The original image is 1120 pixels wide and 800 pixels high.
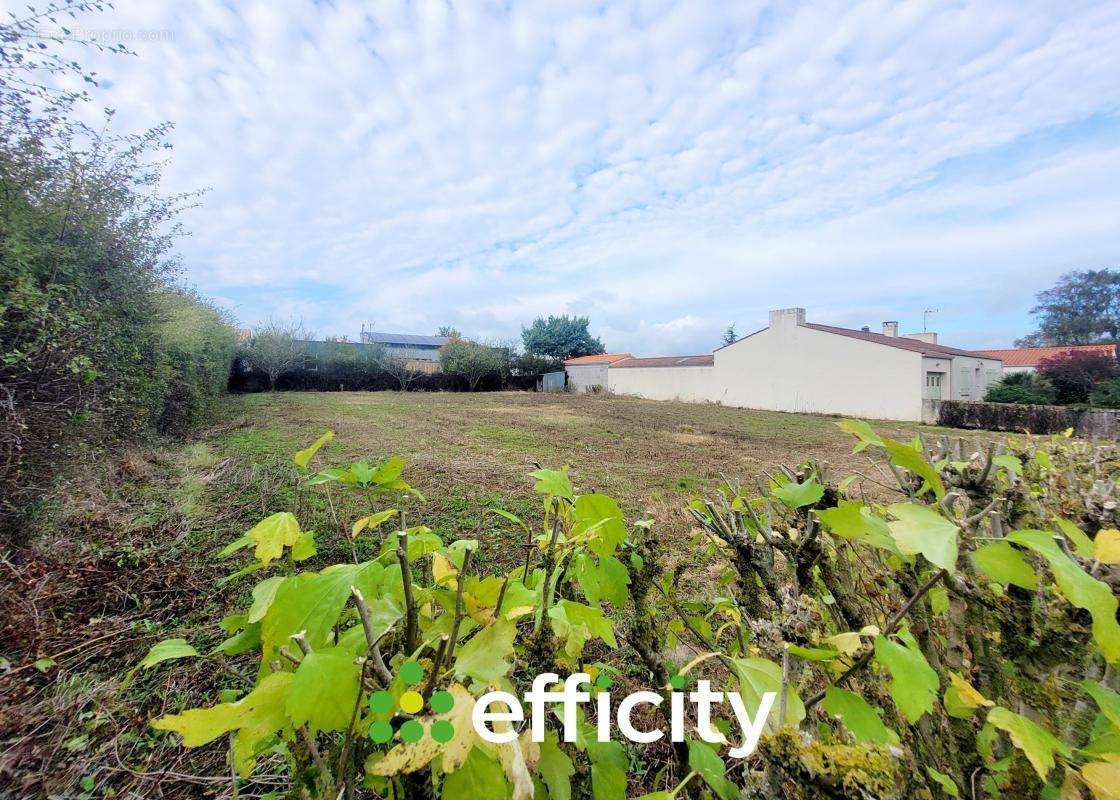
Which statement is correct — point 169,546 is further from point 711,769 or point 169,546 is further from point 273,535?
point 711,769

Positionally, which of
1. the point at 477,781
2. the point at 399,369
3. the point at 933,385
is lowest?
the point at 477,781

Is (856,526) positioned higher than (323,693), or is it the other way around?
(856,526)

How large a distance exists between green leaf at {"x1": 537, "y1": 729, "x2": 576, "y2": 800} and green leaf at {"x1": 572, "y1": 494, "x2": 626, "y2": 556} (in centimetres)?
25

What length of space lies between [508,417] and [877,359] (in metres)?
15.1

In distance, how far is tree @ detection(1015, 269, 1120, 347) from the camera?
3266 cm

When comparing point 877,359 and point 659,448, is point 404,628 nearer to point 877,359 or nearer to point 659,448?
point 659,448

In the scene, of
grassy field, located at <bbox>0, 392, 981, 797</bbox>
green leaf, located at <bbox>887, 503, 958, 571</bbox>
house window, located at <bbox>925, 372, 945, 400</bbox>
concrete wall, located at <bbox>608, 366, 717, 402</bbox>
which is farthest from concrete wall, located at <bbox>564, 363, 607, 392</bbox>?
green leaf, located at <bbox>887, 503, 958, 571</bbox>

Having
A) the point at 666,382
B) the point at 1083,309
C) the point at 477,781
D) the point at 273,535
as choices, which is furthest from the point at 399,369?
the point at 1083,309

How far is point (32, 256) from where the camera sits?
2814 millimetres

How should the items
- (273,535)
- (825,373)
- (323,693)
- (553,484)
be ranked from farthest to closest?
(825,373) → (553,484) → (273,535) → (323,693)

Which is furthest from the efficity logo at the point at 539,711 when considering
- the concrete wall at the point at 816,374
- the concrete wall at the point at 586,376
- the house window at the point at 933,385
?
the concrete wall at the point at 586,376

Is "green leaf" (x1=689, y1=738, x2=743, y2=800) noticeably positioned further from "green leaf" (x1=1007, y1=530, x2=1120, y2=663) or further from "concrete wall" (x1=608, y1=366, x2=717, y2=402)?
"concrete wall" (x1=608, y1=366, x2=717, y2=402)

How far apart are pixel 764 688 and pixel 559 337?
1538 inches

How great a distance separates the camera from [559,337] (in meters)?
39.2
